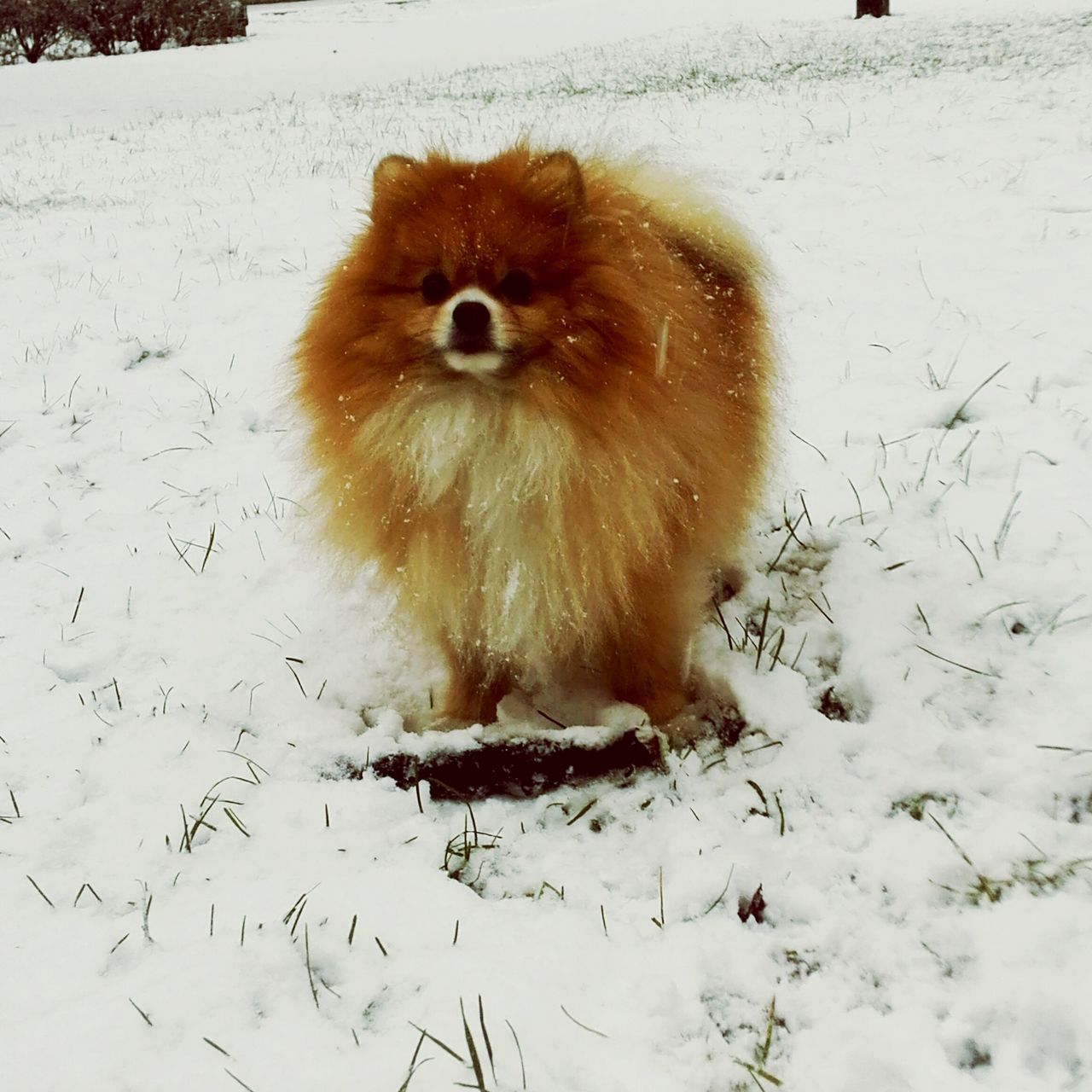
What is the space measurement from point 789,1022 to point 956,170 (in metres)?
5.51

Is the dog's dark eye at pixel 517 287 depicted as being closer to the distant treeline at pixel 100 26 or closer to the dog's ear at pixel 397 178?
the dog's ear at pixel 397 178

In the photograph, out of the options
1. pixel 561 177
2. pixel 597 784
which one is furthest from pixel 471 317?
pixel 597 784

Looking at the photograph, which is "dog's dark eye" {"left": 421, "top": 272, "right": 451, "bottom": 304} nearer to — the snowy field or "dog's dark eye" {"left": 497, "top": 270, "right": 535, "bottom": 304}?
"dog's dark eye" {"left": 497, "top": 270, "right": 535, "bottom": 304}

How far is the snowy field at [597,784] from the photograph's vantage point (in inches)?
58.6

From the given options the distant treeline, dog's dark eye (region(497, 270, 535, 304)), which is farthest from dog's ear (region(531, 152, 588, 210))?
the distant treeline

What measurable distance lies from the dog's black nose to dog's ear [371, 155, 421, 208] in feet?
1.22

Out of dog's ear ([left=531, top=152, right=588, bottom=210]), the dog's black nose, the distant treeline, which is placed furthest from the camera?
the distant treeline

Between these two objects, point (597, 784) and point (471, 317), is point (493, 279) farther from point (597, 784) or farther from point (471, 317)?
point (597, 784)

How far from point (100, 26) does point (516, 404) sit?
27.1 m

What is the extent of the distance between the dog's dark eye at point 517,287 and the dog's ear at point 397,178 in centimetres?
33

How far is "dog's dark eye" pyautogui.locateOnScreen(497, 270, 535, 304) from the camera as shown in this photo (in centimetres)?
185

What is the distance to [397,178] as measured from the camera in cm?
193

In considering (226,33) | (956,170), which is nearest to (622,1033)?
(956,170)

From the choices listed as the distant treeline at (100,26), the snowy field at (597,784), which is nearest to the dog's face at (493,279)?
the snowy field at (597,784)
